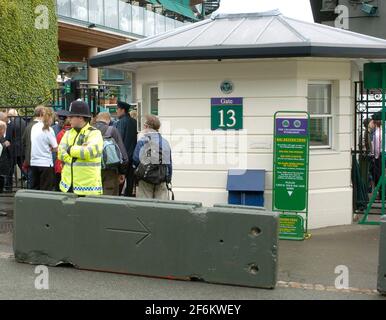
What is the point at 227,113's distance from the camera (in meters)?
9.80

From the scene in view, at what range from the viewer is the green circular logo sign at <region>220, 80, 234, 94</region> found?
9727 millimetres

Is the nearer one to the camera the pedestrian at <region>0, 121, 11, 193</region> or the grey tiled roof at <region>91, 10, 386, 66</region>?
the grey tiled roof at <region>91, 10, 386, 66</region>

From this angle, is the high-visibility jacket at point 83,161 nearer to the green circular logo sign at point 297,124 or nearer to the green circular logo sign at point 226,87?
→ the green circular logo sign at point 226,87

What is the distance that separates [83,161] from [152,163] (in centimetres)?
138

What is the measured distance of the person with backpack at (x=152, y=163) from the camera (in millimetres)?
8688

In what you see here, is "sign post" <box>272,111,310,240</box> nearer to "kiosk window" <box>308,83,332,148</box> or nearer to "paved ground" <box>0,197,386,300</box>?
"paved ground" <box>0,197,386,300</box>

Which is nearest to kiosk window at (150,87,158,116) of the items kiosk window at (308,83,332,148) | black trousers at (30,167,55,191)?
black trousers at (30,167,55,191)

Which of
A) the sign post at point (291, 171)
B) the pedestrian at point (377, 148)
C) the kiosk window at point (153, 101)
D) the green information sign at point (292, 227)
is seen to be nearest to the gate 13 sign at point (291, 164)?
the sign post at point (291, 171)

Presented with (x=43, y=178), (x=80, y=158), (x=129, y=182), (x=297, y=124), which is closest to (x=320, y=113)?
(x=297, y=124)

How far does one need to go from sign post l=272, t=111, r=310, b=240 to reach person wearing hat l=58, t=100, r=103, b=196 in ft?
9.70

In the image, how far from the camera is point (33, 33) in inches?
815

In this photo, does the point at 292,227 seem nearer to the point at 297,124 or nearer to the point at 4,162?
the point at 297,124
